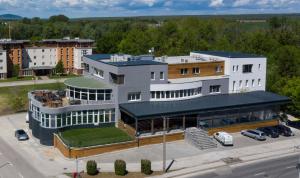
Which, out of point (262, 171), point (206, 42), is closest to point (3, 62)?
point (206, 42)

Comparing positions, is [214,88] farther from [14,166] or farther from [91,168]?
[14,166]

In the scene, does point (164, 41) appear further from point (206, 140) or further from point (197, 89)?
point (206, 140)

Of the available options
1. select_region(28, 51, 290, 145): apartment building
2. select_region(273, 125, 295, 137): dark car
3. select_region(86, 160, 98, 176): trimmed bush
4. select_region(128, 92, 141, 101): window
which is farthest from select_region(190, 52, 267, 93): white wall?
select_region(86, 160, 98, 176): trimmed bush

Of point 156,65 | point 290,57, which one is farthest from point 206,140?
point 290,57

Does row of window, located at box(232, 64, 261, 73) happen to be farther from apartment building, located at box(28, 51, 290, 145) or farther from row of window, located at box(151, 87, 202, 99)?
row of window, located at box(151, 87, 202, 99)

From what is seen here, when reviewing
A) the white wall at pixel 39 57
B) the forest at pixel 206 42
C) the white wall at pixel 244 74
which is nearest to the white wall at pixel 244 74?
the white wall at pixel 244 74

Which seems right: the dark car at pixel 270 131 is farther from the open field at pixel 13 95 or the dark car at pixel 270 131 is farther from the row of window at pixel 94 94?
the open field at pixel 13 95
